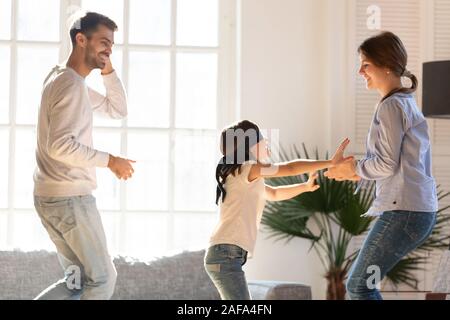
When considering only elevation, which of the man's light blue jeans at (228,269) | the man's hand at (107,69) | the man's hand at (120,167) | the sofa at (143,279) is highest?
the man's hand at (107,69)

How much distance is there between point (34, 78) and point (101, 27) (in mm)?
1976

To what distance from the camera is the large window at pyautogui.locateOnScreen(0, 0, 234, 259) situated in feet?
16.8

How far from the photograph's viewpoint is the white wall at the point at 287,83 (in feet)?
16.8

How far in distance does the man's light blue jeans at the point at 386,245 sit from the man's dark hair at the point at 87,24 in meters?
1.20

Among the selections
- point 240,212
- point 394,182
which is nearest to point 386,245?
point 394,182

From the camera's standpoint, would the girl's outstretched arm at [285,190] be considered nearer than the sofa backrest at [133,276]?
Yes

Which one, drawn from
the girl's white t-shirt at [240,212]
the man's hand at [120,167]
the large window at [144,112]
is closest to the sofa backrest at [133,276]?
the large window at [144,112]

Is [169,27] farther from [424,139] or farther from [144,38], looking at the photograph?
[424,139]

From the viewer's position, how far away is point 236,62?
526cm

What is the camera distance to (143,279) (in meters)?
4.44

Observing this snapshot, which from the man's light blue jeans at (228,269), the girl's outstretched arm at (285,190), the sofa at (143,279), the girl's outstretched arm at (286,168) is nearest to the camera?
the man's light blue jeans at (228,269)

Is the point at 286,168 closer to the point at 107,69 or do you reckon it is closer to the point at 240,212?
the point at 240,212

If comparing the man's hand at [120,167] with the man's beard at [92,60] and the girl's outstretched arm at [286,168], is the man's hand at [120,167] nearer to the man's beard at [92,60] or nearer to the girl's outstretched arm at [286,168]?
the man's beard at [92,60]

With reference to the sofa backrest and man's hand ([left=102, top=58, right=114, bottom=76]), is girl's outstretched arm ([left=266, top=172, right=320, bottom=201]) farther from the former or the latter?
the sofa backrest
